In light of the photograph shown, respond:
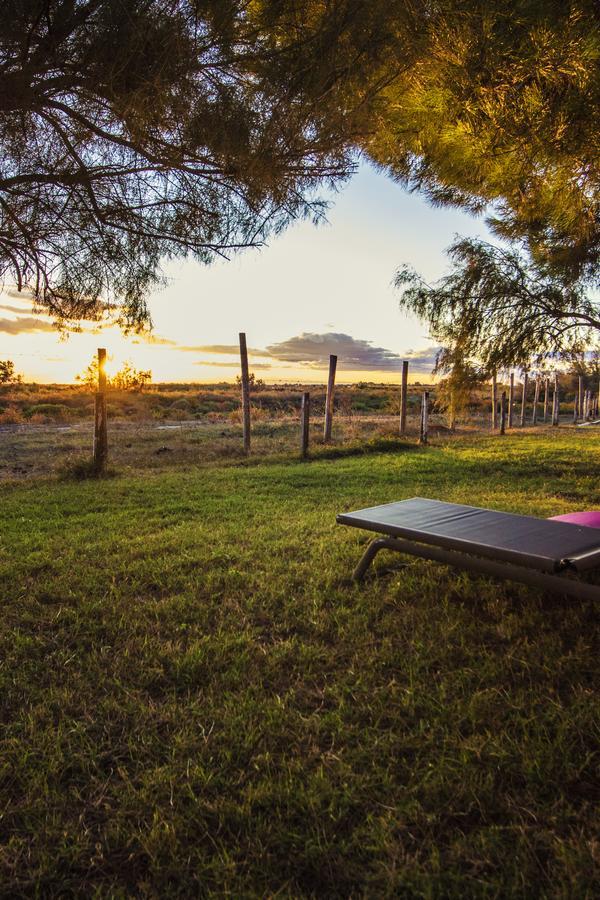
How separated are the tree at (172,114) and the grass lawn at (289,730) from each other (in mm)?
2413

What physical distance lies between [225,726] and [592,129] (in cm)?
452

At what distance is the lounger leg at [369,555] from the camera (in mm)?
3252

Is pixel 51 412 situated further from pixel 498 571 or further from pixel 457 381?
pixel 498 571

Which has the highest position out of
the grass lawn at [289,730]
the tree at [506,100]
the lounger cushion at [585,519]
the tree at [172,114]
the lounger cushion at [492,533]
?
the tree at [506,100]

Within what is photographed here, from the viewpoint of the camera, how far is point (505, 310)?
751cm

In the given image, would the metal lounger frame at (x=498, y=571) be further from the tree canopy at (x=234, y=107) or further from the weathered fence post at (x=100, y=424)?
the weathered fence post at (x=100, y=424)

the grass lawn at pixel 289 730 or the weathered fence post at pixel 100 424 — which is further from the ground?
the weathered fence post at pixel 100 424

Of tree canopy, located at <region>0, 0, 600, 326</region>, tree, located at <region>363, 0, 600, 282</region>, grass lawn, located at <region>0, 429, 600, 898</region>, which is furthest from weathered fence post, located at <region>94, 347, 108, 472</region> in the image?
tree, located at <region>363, 0, 600, 282</region>

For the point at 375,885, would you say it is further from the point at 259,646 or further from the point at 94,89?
the point at 94,89

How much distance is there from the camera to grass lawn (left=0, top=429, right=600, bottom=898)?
1.40 metres

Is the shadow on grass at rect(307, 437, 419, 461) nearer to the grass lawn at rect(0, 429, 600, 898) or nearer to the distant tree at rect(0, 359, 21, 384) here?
A: the grass lawn at rect(0, 429, 600, 898)

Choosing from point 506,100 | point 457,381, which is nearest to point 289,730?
point 506,100

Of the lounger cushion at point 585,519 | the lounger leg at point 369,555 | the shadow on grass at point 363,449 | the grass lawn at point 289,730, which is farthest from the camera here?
the shadow on grass at point 363,449

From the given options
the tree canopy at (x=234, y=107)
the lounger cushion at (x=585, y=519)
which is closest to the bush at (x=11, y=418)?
the tree canopy at (x=234, y=107)
